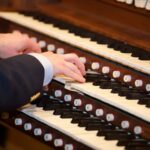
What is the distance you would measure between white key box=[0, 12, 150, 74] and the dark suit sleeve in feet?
1.11

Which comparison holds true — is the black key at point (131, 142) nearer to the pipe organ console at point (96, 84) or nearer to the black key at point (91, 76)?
the pipe organ console at point (96, 84)

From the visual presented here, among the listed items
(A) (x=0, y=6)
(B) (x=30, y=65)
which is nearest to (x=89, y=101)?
(B) (x=30, y=65)

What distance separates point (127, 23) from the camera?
6.70 ft

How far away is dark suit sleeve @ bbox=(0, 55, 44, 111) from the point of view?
4.86ft

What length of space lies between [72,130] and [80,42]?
0.48 meters

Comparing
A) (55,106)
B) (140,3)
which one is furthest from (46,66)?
(140,3)

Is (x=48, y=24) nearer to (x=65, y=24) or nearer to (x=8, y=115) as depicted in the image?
(x=65, y=24)

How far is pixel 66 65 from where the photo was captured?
5.35ft

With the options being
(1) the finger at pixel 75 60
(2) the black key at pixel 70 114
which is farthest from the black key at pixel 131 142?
(1) the finger at pixel 75 60

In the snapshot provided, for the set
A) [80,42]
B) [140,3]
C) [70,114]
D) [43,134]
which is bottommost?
[43,134]

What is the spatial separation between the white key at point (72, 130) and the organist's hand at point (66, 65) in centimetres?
17

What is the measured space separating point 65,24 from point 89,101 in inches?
22.3

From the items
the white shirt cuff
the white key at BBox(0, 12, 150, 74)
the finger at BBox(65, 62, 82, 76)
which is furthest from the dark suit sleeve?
the white key at BBox(0, 12, 150, 74)

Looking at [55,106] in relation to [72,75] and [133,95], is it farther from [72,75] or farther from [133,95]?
[133,95]
